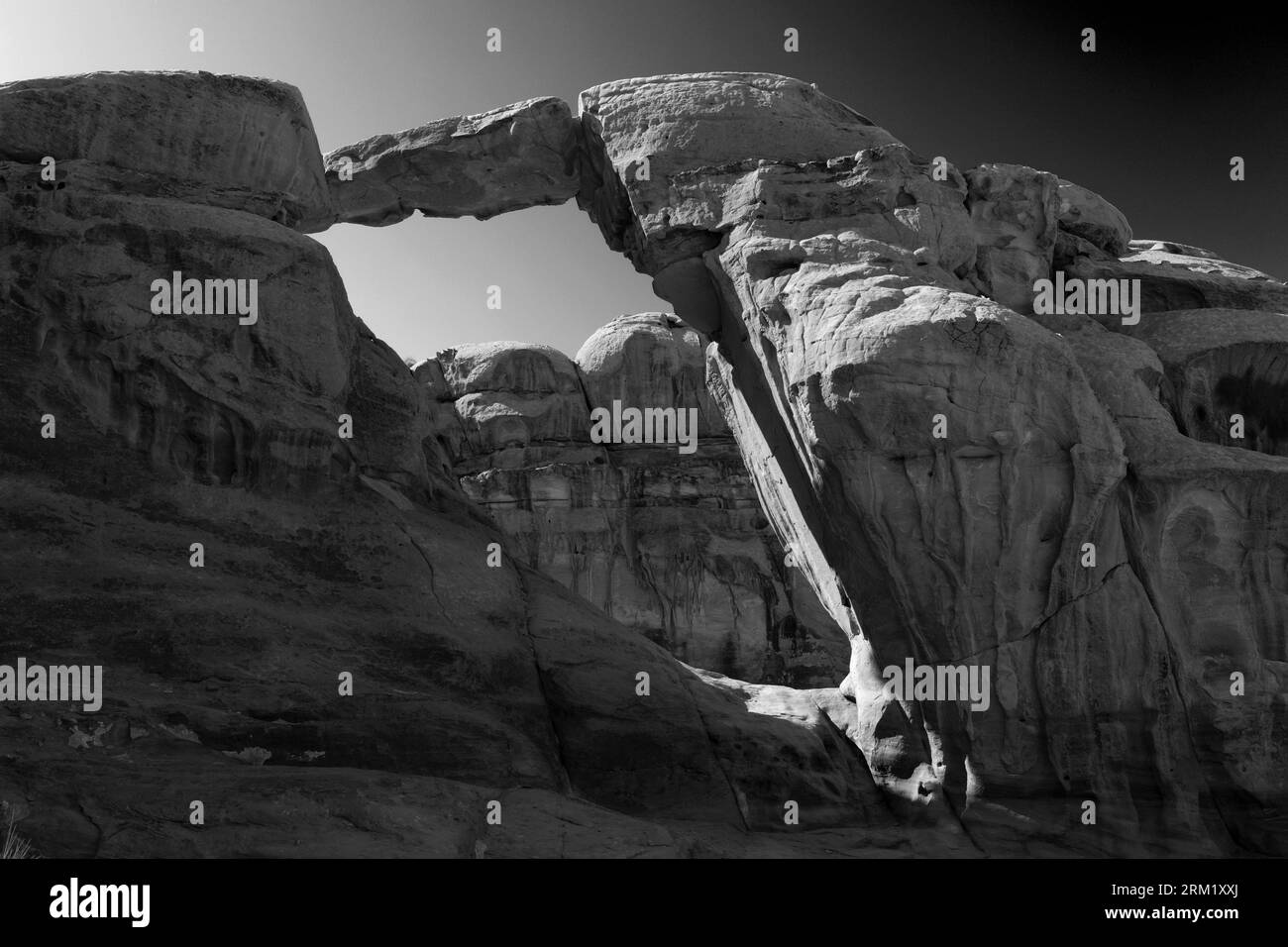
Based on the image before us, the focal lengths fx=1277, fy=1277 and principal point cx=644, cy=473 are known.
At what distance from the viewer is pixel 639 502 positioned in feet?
108

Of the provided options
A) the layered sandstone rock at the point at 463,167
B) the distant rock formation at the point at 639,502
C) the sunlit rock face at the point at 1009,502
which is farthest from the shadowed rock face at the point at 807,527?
the distant rock formation at the point at 639,502

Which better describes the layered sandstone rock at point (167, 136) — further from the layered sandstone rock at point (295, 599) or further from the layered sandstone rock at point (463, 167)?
the layered sandstone rock at point (463, 167)

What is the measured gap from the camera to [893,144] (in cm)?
1455

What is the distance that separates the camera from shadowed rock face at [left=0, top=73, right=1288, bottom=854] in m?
11.3

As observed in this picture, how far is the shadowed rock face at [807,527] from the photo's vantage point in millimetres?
11320

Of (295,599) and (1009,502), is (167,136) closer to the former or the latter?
(295,599)

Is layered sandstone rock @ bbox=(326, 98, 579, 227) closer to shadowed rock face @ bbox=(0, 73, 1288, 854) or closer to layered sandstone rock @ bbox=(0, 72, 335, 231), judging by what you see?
layered sandstone rock @ bbox=(0, 72, 335, 231)

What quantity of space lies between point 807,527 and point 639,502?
18.2m

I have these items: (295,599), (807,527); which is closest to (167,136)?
(295,599)

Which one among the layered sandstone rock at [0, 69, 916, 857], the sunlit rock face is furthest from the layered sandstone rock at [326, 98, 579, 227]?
the layered sandstone rock at [0, 69, 916, 857]

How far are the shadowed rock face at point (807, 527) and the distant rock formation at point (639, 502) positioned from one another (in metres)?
17.0

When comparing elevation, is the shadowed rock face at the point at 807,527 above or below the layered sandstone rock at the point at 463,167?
below

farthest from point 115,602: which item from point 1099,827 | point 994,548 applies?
point 1099,827

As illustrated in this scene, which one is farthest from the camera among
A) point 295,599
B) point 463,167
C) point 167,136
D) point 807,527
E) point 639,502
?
point 639,502
